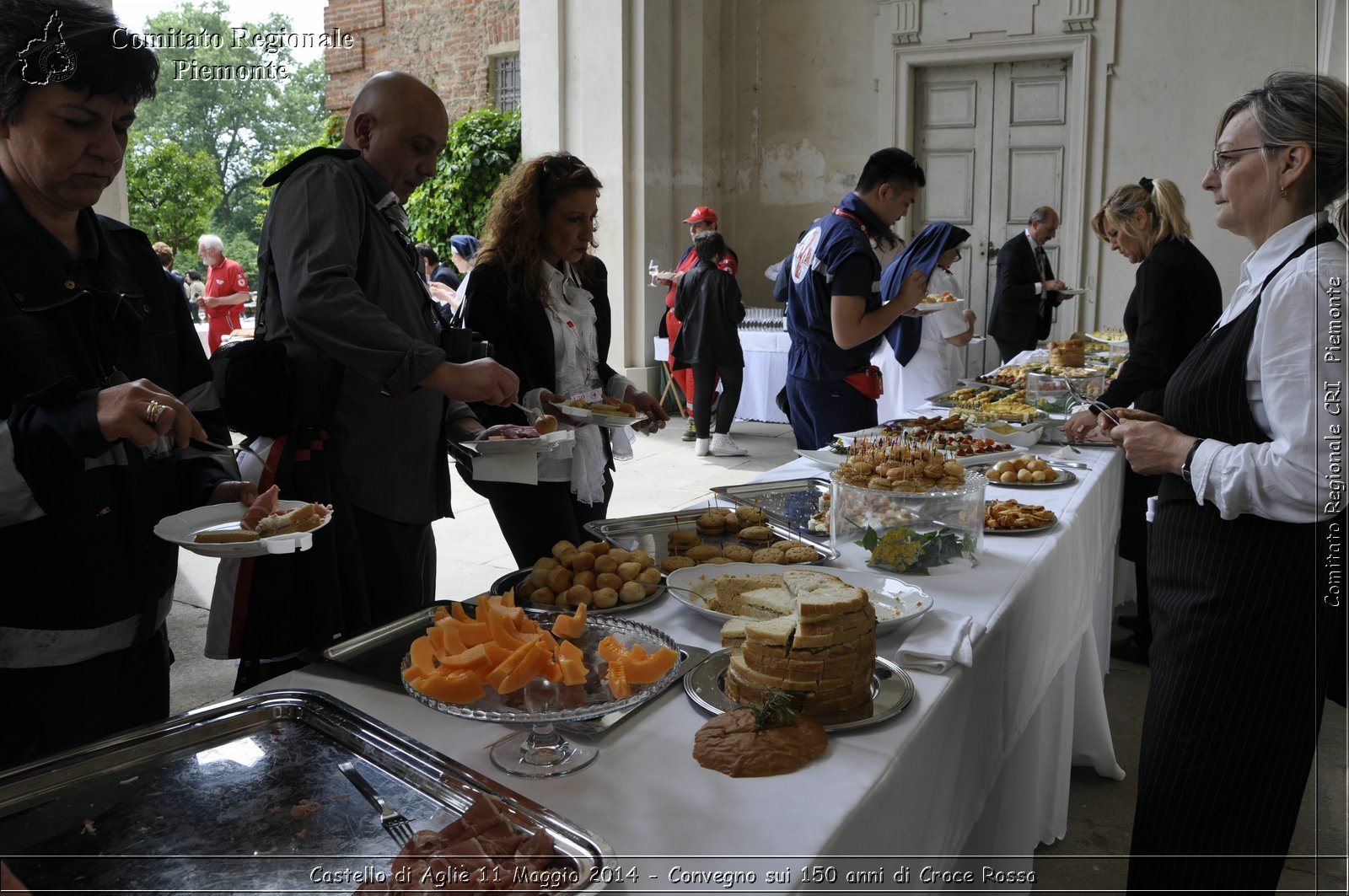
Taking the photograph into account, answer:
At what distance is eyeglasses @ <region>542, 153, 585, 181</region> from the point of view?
9.02 ft

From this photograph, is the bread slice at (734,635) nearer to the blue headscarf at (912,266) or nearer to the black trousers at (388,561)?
the black trousers at (388,561)

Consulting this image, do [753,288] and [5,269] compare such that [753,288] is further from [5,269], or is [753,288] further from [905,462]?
[5,269]

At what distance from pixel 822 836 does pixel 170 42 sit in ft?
6.63

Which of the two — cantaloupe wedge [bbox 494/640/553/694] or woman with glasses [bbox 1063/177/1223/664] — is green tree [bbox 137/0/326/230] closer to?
woman with glasses [bbox 1063/177/1223/664]

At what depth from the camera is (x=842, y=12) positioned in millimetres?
10383

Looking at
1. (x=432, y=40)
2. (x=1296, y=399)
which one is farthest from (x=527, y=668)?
(x=432, y=40)

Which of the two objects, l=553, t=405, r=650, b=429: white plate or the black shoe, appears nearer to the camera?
l=553, t=405, r=650, b=429: white plate

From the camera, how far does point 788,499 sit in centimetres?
260

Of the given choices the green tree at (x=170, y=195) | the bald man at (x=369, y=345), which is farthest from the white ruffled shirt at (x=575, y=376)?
the green tree at (x=170, y=195)

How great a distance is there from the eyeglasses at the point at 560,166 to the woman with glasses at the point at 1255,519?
63.7 inches

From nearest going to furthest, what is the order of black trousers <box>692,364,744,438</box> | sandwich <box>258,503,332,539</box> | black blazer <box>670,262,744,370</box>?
1. sandwich <box>258,503,332,539</box>
2. black blazer <box>670,262,744,370</box>
3. black trousers <box>692,364,744,438</box>

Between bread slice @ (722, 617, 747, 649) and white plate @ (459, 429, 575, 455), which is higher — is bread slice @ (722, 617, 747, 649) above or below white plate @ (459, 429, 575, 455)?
below

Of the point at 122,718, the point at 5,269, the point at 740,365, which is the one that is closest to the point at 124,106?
the point at 5,269

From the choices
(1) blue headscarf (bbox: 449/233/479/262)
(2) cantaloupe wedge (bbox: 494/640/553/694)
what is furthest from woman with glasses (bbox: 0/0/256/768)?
(1) blue headscarf (bbox: 449/233/479/262)
